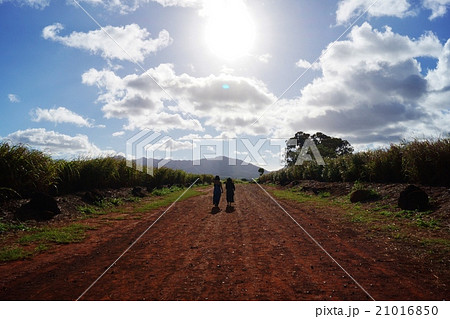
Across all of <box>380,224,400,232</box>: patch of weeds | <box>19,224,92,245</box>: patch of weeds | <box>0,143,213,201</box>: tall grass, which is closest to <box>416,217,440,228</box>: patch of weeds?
<box>380,224,400,232</box>: patch of weeds

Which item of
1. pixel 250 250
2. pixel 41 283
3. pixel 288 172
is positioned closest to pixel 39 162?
pixel 41 283

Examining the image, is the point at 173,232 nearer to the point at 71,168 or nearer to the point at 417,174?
the point at 71,168

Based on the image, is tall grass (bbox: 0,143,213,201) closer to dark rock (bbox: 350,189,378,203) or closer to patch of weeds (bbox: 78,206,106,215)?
patch of weeds (bbox: 78,206,106,215)

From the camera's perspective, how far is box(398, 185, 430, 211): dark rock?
1116cm

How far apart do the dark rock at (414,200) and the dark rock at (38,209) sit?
13.8 metres

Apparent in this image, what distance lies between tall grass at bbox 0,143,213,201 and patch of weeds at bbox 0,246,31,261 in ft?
13.5

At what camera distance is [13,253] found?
253 inches

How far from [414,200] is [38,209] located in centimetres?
1438

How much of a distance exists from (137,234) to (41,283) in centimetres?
410

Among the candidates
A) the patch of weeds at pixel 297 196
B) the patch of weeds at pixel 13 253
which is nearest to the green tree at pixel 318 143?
the patch of weeds at pixel 297 196

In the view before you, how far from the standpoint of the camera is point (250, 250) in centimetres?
690

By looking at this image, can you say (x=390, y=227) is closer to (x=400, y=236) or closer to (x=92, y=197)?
(x=400, y=236)

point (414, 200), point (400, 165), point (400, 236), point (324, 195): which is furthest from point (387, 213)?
point (324, 195)

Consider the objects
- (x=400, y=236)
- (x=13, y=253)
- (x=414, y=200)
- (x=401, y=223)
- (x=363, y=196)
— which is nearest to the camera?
(x=13, y=253)
